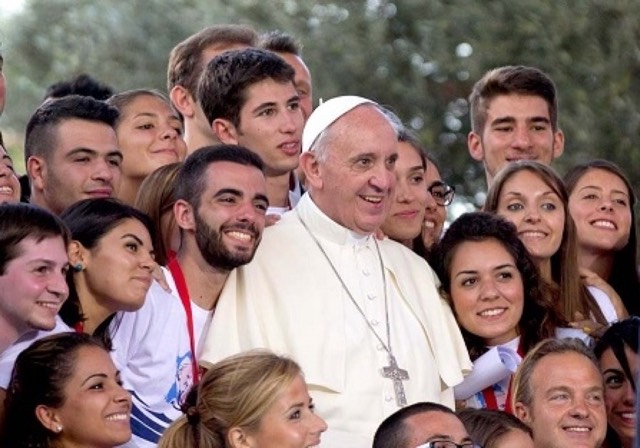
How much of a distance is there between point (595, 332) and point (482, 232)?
67 centimetres

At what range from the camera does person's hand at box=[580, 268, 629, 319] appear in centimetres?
983

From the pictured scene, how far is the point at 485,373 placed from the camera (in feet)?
29.5

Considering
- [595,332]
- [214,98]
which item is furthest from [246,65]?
[595,332]

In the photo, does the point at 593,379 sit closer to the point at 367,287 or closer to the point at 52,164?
the point at 367,287

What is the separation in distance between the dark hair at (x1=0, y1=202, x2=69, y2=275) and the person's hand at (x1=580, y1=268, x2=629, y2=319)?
9.35 feet

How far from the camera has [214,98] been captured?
923 cm

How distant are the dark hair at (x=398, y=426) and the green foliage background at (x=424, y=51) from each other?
9.20m

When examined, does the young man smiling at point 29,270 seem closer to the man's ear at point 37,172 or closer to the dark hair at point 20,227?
the dark hair at point 20,227

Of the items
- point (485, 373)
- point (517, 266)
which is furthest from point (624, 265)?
point (485, 373)

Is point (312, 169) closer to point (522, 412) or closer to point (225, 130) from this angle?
point (225, 130)

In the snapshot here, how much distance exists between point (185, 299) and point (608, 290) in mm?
2304

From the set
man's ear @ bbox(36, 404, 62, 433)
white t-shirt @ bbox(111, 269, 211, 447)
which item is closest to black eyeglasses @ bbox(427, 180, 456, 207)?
white t-shirt @ bbox(111, 269, 211, 447)

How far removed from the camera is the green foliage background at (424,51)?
56.0ft

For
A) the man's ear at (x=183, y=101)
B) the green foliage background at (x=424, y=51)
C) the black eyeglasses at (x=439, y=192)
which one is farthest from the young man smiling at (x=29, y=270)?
the green foliage background at (x=424, y=51)
